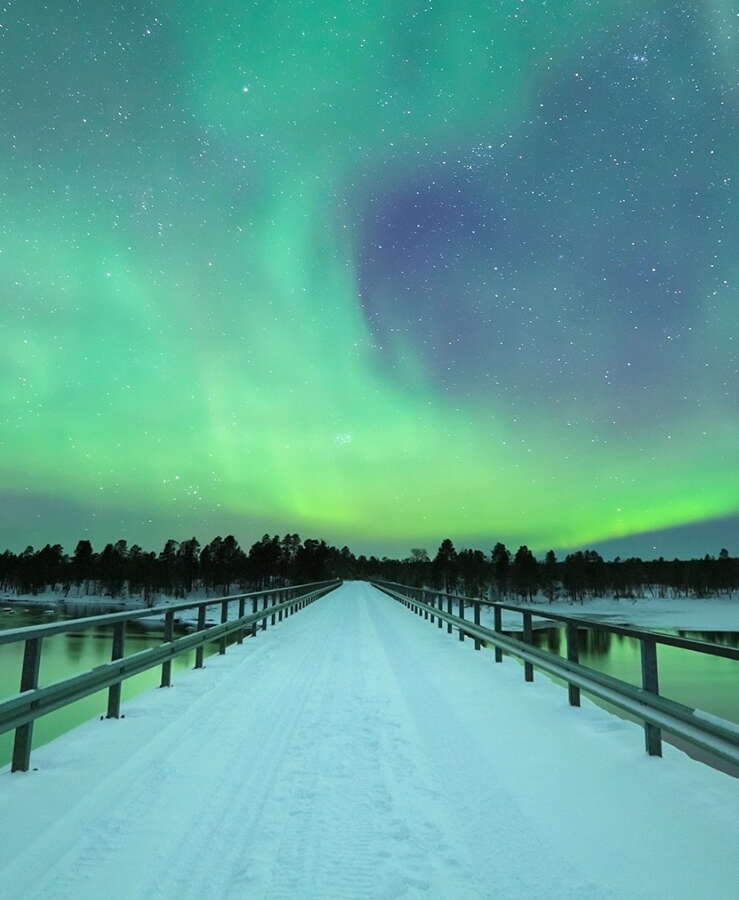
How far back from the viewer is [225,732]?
6910 millimetres

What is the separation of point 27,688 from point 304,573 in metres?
173

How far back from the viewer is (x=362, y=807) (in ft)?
15.7

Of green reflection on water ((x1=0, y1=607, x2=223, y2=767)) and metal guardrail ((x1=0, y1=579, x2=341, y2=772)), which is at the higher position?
metal guardrail ((x1=0, y1=579, x2=341, y2=772))

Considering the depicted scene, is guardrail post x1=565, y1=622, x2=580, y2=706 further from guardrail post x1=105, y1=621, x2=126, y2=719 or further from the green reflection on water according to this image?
the green reflection on water

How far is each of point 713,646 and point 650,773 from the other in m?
1.62

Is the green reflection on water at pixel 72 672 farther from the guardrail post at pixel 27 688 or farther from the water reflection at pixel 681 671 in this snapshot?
the water reflection at pixel 681 671

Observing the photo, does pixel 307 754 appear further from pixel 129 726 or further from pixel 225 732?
pixel 129 726

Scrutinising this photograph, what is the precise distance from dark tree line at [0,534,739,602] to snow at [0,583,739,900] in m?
155

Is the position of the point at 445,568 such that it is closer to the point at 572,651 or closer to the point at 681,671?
the point at 681,671

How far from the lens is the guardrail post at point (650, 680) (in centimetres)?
592

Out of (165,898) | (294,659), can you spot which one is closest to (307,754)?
(165,898)

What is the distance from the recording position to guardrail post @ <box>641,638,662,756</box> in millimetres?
5918

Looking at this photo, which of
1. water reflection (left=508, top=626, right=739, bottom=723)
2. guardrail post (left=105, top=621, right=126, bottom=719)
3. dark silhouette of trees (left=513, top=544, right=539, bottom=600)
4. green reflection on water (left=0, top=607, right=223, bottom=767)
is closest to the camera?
guardrail post (left=105, top=621, right=126, bottom=719)

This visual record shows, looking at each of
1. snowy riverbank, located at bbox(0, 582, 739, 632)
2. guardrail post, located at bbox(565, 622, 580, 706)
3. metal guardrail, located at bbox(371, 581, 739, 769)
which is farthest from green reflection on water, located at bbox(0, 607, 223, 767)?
guardrail post, located at bbox(565, 622, 580, 706)
